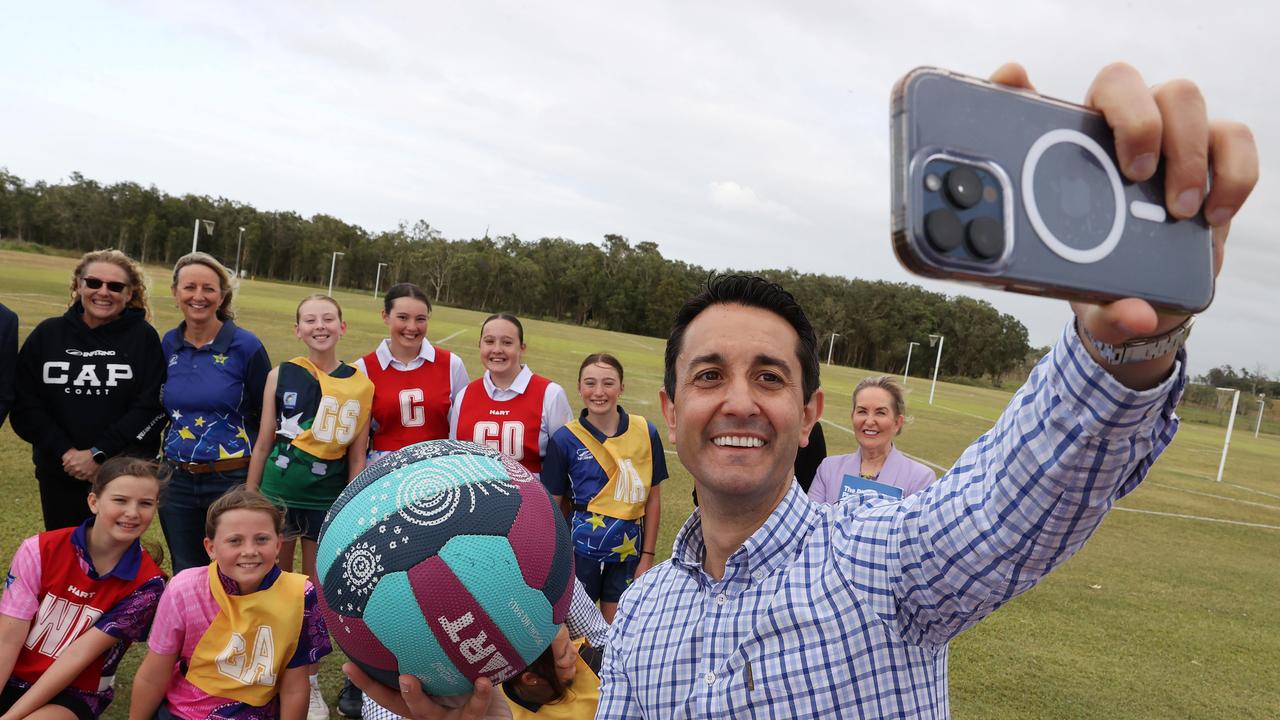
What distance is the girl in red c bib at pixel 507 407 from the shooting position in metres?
5.40

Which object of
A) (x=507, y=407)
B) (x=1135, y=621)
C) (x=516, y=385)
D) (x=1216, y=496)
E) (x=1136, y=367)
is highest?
(x=1136, y=367)

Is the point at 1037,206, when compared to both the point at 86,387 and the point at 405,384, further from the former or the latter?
the point at 86,387

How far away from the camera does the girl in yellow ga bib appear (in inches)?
149

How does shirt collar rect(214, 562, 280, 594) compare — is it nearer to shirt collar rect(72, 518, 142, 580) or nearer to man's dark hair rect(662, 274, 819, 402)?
shirt collar rect(72, 518, 142, 580)

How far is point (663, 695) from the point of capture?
5.63ft

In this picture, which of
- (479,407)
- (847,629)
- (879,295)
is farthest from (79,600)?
(879,295)

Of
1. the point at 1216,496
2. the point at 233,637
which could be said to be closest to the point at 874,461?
the point at 233,637

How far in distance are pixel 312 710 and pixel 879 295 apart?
9134 cm

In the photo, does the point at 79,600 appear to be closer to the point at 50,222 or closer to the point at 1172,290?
the point at 1172,290

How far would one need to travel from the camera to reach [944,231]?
2.95 feet

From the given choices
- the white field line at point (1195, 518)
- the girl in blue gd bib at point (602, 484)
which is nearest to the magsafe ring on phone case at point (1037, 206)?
the girl in blue gd bib at point (602, 484)

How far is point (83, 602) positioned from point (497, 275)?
8915 cm

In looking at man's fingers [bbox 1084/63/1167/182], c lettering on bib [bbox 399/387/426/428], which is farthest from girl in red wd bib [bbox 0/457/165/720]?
man's fingers [bbox 1084/63/1167/182]

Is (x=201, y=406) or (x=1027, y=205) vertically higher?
(x=1027, y=205)
